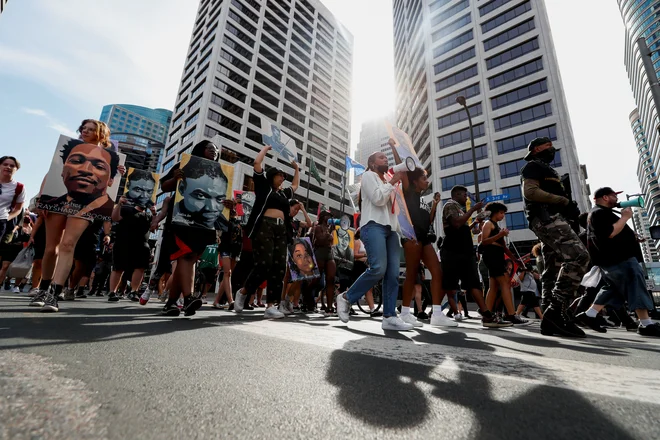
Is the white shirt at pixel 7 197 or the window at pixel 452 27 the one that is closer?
the white shirt at pixel 7 197

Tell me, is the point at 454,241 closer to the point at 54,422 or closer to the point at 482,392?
the point at 482,392

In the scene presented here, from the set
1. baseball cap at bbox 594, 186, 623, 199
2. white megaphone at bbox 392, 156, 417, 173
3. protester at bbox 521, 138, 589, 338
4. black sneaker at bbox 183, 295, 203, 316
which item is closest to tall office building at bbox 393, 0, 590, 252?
baseball cap at bbox 594, 186, 623, 199

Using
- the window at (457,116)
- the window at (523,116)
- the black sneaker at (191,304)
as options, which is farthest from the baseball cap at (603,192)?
the window at (457,116)

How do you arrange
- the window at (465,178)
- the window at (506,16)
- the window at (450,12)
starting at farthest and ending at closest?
the window at (450,12)
the window at (506,16)
the window at (465,178)

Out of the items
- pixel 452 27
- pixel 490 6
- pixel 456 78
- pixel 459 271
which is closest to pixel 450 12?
pixel 452 27

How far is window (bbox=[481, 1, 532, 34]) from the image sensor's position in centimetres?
3653

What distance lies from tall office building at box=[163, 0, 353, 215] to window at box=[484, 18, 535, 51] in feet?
91.8

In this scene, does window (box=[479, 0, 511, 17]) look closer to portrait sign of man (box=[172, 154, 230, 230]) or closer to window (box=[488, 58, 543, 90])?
window (box=[488, 58, 543, 90])

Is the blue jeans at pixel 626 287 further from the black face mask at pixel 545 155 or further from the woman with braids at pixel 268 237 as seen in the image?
the woman with braids at pixel 268 237

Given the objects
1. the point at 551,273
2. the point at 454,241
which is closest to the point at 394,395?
the point at 551,273

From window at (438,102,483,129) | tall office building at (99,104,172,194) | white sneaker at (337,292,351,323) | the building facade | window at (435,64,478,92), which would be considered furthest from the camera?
tall office building at (99,104,172,194)

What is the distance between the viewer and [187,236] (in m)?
3.62

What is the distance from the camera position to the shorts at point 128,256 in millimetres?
5785

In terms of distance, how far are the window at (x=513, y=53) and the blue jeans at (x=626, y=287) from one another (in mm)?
40108
